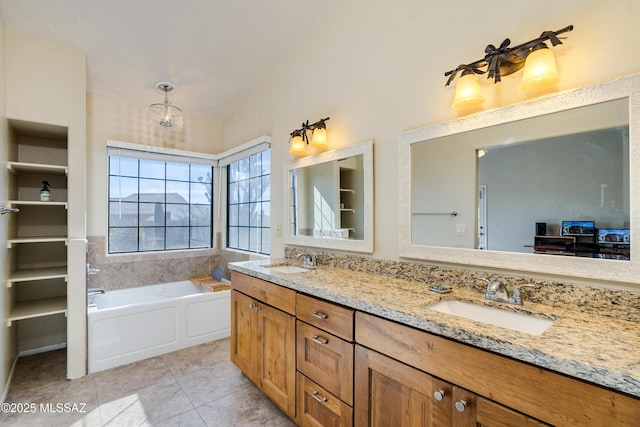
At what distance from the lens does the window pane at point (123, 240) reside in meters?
3.49

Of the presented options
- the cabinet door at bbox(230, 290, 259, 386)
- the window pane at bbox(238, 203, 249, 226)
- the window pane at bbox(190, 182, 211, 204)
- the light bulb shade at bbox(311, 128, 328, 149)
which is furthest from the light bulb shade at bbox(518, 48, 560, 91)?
the window pane at bbox(190, 182, 211, 204)

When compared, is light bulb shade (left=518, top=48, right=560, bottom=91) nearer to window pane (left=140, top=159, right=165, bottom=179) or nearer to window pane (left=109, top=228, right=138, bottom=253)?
window pane (left=140, top=159, right=165, bottom=179)

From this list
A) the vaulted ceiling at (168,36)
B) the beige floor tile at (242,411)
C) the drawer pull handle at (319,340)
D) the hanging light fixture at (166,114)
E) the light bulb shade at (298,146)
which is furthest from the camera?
the hanging light fixture at (166,114)

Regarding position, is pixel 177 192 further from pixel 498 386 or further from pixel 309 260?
pixel 498 386

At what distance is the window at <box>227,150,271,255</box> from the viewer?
3.42 m

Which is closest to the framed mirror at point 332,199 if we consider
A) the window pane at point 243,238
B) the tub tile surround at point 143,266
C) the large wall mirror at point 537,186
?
the large wall mirror at point 537,186

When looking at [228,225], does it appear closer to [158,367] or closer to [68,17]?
[158,367]

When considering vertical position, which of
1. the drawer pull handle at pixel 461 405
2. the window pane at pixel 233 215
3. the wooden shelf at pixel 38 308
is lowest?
the wooden shelf at pixel 38 308

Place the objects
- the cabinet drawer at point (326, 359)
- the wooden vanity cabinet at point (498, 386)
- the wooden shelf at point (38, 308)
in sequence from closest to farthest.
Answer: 1. the wooden vanity cabinet at point (498, 386)
2. the cabinet drawer at point (326, 359)
3. the wooden shelf at point (38, 308)

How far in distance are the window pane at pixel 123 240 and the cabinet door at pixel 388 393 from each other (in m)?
3.26

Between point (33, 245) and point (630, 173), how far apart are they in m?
4.25

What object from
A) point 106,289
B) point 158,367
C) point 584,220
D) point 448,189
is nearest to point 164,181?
point 106,289

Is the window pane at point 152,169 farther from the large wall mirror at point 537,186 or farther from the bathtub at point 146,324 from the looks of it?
the large wall mirror at point 537,186

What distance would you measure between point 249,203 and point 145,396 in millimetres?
2151
